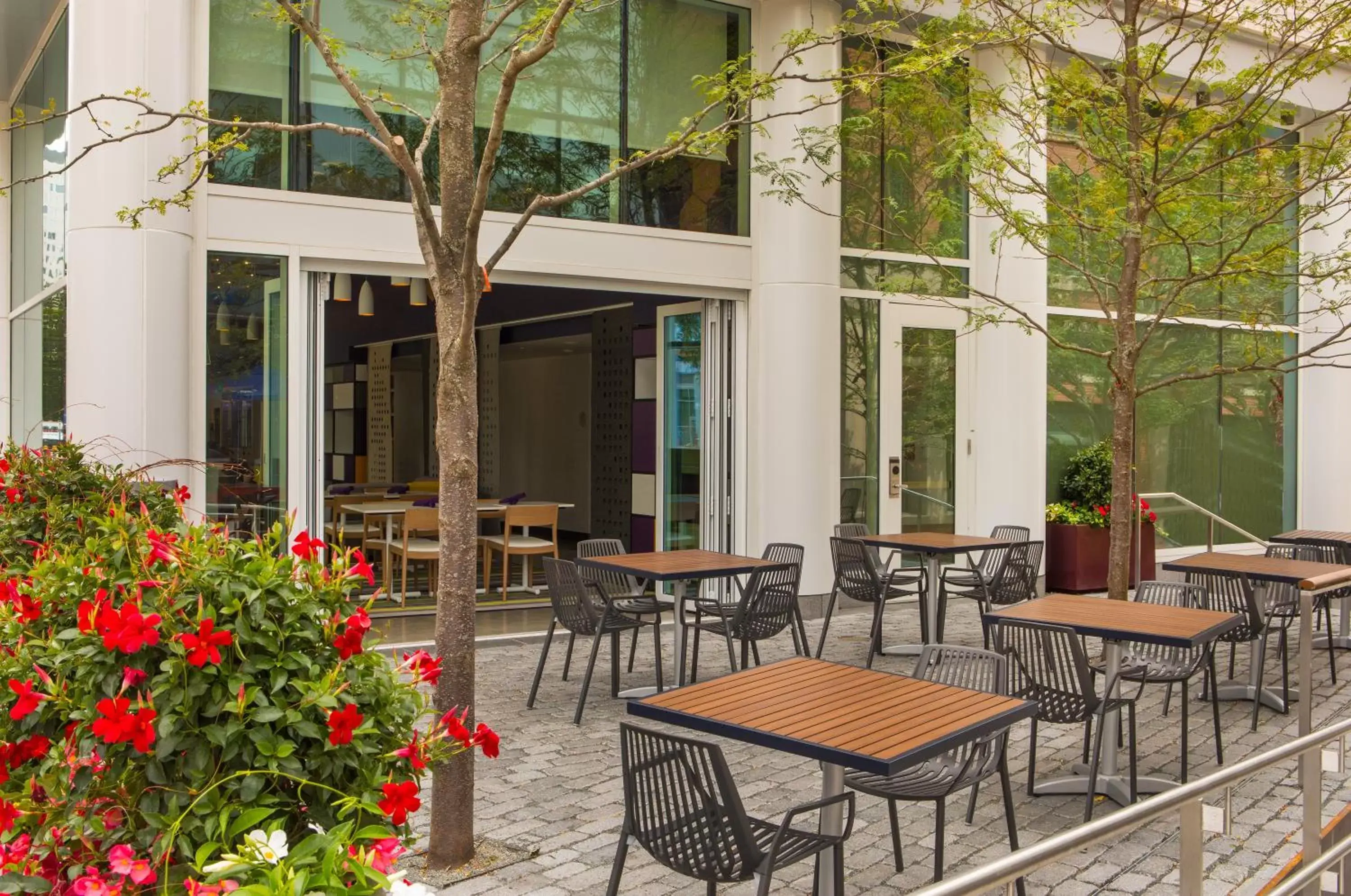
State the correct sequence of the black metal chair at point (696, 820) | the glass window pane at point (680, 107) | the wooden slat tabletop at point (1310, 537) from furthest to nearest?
the glass window pane at point (680, 107) → the wooden slat tabletop at point (1310, 537) → the black metal chair at point (696, 820)

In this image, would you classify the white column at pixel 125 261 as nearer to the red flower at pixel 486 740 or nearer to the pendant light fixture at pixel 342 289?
the pendant light fixture at pixel 342 289

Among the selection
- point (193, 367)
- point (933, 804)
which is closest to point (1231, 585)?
point (933, 804)

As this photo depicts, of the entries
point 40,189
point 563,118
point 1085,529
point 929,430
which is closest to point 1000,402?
point 929,430

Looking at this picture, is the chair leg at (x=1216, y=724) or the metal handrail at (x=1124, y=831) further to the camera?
the chair leg at (x=1216, y=724)

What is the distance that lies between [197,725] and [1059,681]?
3555 millimetres

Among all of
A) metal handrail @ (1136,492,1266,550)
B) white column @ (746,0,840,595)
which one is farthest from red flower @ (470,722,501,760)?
metal handrail @ (1136,492,1266,550)

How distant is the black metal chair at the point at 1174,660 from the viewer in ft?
17.2

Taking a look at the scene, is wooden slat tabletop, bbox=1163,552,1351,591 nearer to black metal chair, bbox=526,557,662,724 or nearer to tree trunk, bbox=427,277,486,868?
black metal chair, bbox=526,557,662,724

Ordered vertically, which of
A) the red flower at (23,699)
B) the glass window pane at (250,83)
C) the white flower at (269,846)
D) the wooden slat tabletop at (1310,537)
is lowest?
the wooden slat tabletop at (1310,537)

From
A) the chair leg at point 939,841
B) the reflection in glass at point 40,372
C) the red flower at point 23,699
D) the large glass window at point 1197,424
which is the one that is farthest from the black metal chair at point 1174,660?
the reflection in glass at point 40,372

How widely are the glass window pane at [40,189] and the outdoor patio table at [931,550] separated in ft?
22.5

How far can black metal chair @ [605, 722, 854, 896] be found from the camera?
3002 millimetres

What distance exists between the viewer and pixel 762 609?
6.66 metres

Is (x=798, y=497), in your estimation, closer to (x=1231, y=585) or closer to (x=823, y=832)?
(x=1231, y=585)
